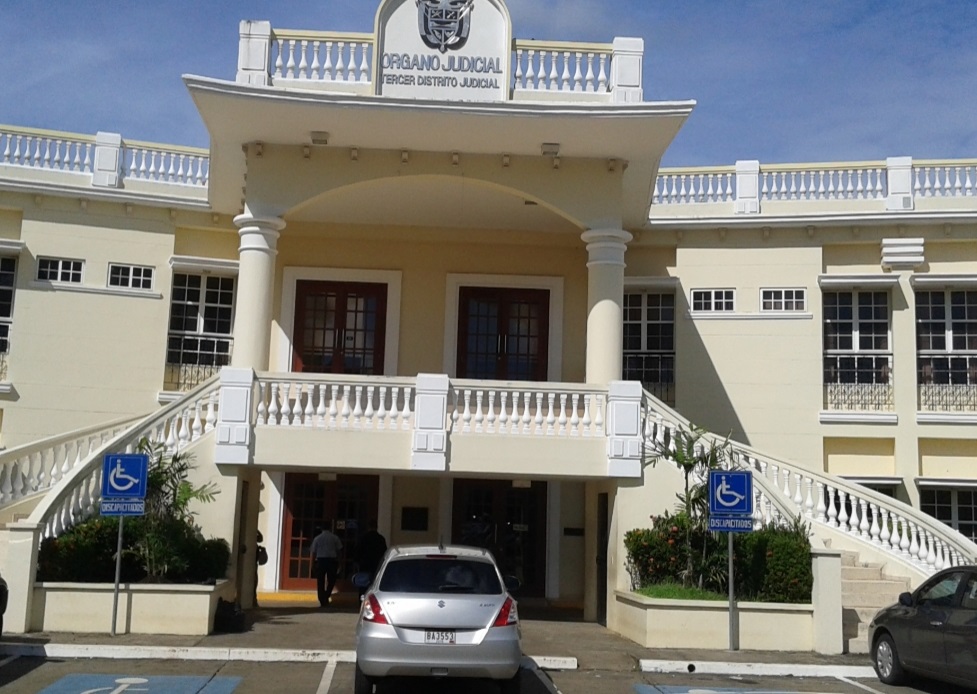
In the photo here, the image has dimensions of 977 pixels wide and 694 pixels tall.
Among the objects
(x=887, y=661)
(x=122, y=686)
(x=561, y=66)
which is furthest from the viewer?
(x=561, y=66)

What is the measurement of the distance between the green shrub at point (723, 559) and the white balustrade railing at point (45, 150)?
1356 centimetres

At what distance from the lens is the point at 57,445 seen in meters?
18.5

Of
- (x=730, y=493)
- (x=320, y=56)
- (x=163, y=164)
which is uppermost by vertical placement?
(x=320, y=56)

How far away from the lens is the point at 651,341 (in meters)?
23.4

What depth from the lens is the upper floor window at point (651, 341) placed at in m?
23.2

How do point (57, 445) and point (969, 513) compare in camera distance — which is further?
point (969, 513)

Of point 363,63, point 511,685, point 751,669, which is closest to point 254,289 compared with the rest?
point 363,63

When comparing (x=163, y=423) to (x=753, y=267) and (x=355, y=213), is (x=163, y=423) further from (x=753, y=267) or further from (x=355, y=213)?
(x=753, y=267)

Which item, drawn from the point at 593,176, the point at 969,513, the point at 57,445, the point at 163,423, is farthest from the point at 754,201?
the point at 57,445

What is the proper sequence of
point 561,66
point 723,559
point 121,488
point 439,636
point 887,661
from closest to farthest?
point 439,636, point 887,661, point 121,488, point 723,559, point 561,66

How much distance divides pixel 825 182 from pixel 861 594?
9883mm

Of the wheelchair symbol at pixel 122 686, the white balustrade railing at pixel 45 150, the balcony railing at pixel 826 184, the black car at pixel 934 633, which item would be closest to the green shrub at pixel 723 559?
the black car at pixel 934 633

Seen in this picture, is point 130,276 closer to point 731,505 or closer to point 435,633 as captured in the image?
point 731,505

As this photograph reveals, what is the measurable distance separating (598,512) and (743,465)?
298cm
